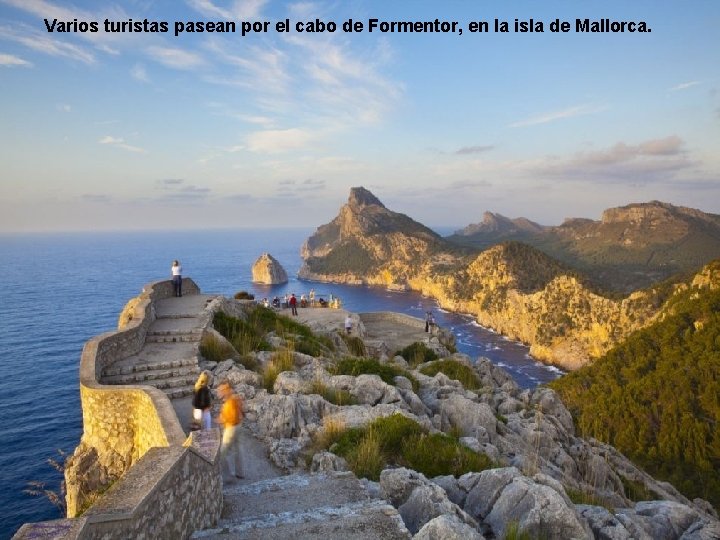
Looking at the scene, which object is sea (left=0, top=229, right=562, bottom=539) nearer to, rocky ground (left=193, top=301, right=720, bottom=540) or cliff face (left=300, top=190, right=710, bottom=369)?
cliff face (left=300, top=190, right=710, bottom=369)

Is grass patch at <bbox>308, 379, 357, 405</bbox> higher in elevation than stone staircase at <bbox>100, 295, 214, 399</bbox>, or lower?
lower

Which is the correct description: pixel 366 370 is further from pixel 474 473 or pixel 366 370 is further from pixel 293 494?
pixel 293 494

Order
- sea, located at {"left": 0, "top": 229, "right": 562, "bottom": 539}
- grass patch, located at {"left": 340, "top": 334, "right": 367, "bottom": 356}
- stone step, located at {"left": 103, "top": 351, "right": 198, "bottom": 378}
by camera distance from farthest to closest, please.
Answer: sea, located at {"left": 0, "top": 229, "right": 562, "bottom": 539} → grass patch, located at {"left": 340, "top": 334, "right": 367, "bottom": 356} → stone step, located at {"left": 103, "top": 351, "right": 198, "bottom": 378}

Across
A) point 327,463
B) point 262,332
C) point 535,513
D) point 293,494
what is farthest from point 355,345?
point 535,513

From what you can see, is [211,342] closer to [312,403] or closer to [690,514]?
[312,403]

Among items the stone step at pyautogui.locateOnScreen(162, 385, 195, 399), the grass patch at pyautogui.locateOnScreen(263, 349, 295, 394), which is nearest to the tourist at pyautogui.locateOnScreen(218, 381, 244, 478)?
the grass patch at pyautogui.locateOnScreen(263, 349, 295, 394)

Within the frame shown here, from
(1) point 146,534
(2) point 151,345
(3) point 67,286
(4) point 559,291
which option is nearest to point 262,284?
(3) point 67,286
